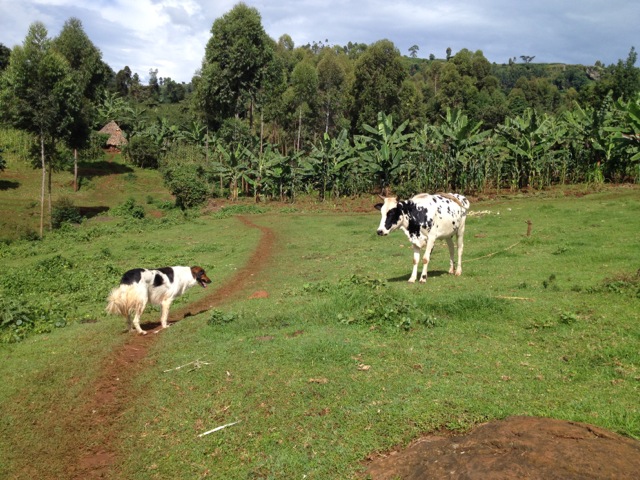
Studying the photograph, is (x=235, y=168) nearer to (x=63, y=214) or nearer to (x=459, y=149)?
(x=63, y=214)

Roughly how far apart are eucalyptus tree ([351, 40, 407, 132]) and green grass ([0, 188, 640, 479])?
128 feet

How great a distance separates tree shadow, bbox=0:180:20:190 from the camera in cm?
3782

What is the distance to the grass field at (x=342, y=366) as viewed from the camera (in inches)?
234

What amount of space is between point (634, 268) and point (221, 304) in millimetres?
10239

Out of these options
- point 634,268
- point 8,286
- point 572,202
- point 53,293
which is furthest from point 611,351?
point 572,202

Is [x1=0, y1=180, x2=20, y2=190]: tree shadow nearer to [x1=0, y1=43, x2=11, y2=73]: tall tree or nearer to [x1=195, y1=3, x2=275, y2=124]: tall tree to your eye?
[x1=195, y1=3, x2=275, y2=124]: tall tree

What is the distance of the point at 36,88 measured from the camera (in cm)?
2750

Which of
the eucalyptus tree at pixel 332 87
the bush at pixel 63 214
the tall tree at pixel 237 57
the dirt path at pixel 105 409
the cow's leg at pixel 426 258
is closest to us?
the dirt path at pixel 105 409

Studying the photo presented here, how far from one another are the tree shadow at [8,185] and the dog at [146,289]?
33002 mm

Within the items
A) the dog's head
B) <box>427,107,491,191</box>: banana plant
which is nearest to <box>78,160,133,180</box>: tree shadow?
<box>427,107,491,191</box>: banana plant

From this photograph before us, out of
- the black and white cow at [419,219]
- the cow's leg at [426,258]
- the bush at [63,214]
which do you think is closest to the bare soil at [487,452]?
the cow's leg at [426,258]

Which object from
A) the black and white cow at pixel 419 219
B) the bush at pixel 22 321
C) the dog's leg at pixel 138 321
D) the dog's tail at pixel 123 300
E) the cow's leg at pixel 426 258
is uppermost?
the black and white cow at pixel 419 219

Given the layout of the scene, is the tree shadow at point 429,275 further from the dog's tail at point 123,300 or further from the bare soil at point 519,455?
the bare soil at point 519,455

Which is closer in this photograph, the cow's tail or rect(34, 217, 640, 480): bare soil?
rect(34, 217, 640, 480): bare soil
